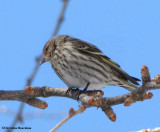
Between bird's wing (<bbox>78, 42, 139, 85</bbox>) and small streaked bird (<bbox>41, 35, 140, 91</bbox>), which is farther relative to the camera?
bird's wing (<bbox>78, 42, 139, 85</bbox>)

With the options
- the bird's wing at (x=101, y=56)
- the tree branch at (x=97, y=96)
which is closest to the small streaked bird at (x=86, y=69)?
the bird's wing at (x=101, y=56)

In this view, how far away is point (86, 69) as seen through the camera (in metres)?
4.31

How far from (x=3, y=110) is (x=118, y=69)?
2358 millimetres

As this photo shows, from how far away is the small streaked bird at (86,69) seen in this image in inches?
168

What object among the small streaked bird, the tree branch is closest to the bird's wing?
the small streaked bird

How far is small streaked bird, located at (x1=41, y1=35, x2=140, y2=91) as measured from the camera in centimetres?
428

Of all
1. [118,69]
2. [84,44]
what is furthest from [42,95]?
[84,44]

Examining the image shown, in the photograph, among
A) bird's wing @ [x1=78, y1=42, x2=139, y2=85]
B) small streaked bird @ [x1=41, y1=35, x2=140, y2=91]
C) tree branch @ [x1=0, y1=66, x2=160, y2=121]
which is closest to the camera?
tree branch @ [x1=0, y1=66, x2=160, y2=121]

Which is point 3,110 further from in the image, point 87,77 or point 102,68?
point 102,68

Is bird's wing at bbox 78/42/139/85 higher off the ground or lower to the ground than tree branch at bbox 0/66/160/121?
higher

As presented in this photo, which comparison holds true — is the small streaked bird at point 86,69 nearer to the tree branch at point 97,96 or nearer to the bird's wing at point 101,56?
the bird's wing at point 101,56

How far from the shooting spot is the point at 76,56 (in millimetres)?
4496

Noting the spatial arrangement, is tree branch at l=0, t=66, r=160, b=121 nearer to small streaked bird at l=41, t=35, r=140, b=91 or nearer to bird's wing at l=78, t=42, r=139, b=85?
small streaked bird at l=41, t=35, r=140, b=91

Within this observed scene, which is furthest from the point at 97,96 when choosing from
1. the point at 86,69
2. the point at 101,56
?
the point at 101,56
